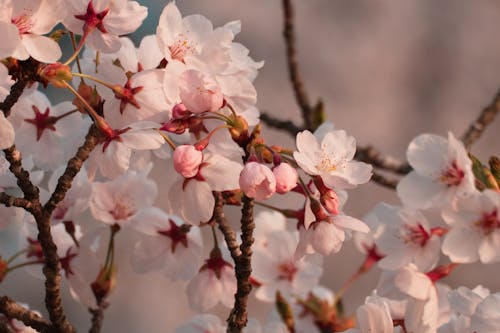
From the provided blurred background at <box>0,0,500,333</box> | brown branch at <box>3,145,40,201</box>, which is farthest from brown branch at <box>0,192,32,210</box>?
blurred background at <box>0,0,500,333</box>

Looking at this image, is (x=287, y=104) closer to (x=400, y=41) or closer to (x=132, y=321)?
(x=400, y=41)

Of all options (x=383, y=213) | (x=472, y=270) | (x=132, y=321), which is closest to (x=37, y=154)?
(x=383, y=213)

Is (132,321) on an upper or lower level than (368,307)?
lower

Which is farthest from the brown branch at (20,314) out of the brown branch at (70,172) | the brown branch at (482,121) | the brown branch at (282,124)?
the brown branch at (482,121)

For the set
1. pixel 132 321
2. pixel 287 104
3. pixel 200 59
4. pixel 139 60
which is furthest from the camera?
pixel 287 104

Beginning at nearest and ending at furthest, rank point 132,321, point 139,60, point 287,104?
point 139,60 < point 132,321 < point 287,104

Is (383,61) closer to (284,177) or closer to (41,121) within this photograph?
(41,121)

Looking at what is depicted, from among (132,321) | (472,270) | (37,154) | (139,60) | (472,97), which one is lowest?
(132,321)

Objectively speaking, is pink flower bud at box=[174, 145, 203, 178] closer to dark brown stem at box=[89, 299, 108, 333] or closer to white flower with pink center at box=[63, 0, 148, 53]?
white flower with pink center at box=[63, 0, 148, 53]
